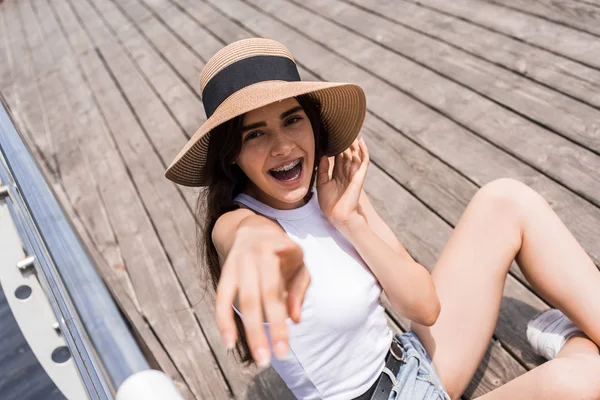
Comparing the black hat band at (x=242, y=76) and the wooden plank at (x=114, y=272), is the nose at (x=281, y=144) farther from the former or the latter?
the wooden plank at (x=114, y=272)

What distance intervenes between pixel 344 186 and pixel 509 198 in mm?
519

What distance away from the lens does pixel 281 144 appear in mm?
1356

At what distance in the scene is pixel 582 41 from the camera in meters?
2.95

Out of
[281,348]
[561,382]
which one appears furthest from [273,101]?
[561,382]

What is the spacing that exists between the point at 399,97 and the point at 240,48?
6.06ft

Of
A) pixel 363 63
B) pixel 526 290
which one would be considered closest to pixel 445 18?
pixel 363 63

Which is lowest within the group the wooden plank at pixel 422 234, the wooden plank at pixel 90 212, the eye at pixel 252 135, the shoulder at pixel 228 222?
the wooden plank at pixel 90 212

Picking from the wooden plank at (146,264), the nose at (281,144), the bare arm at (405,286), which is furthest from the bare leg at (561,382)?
the wooden plank at (146,264)

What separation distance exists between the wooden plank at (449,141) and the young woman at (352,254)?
328mm

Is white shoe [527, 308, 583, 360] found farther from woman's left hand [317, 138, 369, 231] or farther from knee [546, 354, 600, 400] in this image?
woman's left hand [317, 138, 369, 231]

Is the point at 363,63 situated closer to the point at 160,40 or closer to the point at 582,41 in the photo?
the point at 582,41

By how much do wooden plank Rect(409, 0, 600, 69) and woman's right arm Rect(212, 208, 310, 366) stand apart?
2.51 m

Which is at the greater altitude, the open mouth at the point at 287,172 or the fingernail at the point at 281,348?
the fingernail at the point at 281,348

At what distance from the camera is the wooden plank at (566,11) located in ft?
10.0
